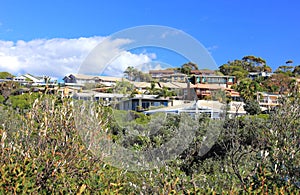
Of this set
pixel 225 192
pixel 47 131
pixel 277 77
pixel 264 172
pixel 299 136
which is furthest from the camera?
pixel 277 77

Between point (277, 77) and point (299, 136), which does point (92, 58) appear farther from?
point (277, 77)

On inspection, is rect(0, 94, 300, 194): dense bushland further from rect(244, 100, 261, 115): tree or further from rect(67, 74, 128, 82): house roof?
rect(244, 100, 261, 115): tree

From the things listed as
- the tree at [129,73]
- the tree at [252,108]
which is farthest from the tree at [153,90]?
the tree at [252,108]

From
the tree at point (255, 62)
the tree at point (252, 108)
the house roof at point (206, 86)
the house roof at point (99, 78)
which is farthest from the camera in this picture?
the tree at point (255, 62)

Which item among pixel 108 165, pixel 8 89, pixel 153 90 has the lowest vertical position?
pixel 108 165

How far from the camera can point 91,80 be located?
4180 mm

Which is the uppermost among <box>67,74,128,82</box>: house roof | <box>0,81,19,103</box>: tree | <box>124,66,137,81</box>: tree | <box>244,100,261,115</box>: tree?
<box>0,81,19,103</box>: tree

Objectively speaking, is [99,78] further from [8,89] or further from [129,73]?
[8,89]

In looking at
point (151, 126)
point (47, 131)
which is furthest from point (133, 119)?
point (47, 131)

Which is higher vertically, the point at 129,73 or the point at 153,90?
the point at 129,73

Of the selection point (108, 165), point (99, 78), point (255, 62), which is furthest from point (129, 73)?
point (255, 62)

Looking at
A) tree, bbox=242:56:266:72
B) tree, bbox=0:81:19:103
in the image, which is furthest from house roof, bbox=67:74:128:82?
tree, bbox=242:56:266:72

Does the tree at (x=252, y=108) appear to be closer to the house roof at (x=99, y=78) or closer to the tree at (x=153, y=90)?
the tree at (x=153, y=90)

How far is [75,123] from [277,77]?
68.8m
